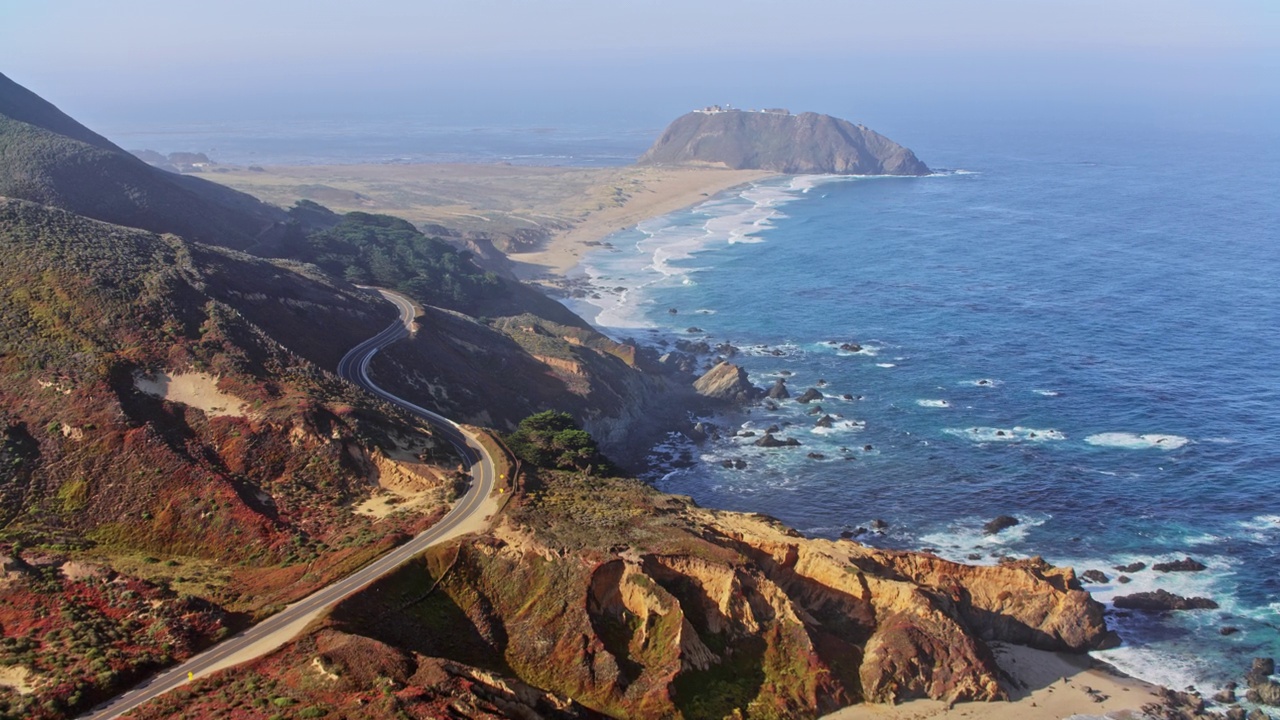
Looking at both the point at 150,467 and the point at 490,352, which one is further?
the point at 490,352

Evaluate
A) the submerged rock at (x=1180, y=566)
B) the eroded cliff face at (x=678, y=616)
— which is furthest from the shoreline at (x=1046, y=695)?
the submerged rock at (x=1180, y=566)

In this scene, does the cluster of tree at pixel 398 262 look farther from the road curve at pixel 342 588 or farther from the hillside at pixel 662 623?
the hillside at pixel 662 623

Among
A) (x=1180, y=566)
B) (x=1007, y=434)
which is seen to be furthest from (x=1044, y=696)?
(x=1007, y=434)

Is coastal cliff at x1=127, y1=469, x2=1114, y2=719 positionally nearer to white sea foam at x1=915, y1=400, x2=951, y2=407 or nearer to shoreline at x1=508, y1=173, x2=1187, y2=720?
shoreline at x1=508, y1=173, x2=1187, y2=720

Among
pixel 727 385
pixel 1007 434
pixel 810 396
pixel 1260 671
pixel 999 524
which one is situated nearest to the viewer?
pixel 1260 671

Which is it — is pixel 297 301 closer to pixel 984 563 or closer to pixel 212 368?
pixel 212 368

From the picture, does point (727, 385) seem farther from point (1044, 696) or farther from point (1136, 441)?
point (1044, 696)
